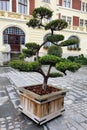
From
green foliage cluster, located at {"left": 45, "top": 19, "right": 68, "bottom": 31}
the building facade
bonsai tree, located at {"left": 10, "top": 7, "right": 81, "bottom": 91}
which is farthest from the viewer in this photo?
the building facade

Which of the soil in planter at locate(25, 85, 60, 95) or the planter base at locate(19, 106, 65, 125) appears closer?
the planter base at locate(19, 106, 65, 125)

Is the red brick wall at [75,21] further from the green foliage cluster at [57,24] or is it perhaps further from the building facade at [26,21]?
the green foliage cluster at [57,24]

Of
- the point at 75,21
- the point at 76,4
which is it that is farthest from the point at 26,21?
the point at 76,4

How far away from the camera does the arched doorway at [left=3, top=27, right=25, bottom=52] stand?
16.7 metres

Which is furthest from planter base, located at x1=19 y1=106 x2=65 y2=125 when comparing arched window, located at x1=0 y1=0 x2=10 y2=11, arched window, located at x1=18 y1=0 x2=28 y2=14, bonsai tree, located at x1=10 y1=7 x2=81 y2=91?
arched window, located at x1=18 y1=0 x2=28 y2=14

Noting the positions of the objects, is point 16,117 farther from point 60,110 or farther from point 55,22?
point 55,22

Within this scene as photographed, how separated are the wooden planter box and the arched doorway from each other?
13.7m

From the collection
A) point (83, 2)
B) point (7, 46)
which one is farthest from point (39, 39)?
point (83, 2)

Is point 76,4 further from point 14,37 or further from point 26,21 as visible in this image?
point 14,37

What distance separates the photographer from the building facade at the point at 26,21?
16.2m

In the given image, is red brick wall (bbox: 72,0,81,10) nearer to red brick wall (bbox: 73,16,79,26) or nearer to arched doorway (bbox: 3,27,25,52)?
red brick wall (bbox: 73,16,79,26)

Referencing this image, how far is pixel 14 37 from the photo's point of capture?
1747 centimetres

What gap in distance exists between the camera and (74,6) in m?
22.1

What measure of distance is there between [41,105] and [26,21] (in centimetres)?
1469
